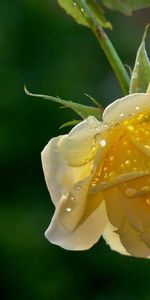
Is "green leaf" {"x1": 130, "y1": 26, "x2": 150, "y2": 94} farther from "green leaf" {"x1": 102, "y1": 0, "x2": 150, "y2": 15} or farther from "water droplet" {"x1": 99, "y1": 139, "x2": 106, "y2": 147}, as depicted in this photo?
"green leaf" {"x1": 102, "y1": 0, "x2": 150, "y2": 15}

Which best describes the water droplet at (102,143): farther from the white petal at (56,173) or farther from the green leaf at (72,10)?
the green leaf at (72,10)

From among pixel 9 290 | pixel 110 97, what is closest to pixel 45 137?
pixel 110 97

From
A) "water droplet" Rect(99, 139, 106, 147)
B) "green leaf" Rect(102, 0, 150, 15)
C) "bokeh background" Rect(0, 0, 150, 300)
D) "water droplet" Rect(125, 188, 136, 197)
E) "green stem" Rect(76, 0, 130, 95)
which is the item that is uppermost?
"water droplet" Rect(99, 139, 106, 147)

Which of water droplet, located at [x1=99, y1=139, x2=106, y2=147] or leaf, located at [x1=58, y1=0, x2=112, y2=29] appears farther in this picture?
leaf, located at [x1=58, y1=0, x2=112, y2=29]

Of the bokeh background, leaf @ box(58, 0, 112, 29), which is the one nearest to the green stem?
leaf @ box(58, 0, 112, 29)

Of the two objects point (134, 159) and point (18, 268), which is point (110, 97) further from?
point (134, 159)

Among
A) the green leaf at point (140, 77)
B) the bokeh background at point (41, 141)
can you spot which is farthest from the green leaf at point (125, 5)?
the bokeh background at point (41, 141)
